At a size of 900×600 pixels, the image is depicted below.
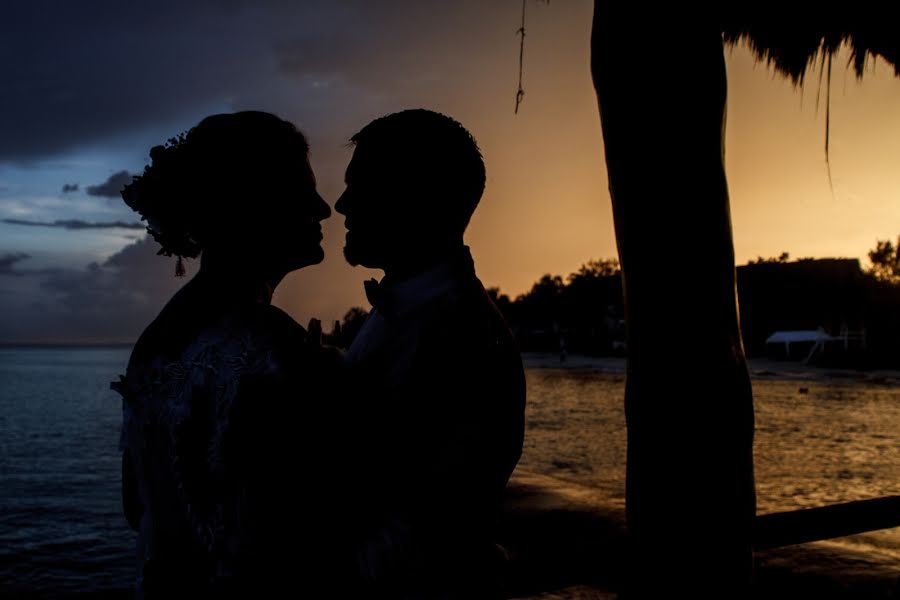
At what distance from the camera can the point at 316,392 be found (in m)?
1.23

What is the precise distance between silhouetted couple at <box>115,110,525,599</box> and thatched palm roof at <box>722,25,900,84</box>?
4356 millimetres

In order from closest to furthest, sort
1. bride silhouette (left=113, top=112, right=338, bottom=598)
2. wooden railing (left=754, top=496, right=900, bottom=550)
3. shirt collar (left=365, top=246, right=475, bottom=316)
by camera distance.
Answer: bride silhouette (left=113, top=112, right=338, bottom=598), shirt collar (left=365, top=246, right=475, bottom=316), wooden railing (left=754, top=496, right=900, bottom=550)

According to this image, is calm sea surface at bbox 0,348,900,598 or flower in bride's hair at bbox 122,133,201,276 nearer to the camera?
flower in bride's hair at bbox 122,133,201,276

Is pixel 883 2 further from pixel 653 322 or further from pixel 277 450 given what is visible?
pixel 277 450

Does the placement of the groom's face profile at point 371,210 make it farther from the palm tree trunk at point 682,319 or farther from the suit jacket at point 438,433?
the palm tree trunk at point 682,319

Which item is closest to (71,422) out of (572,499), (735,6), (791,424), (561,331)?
(791,424)

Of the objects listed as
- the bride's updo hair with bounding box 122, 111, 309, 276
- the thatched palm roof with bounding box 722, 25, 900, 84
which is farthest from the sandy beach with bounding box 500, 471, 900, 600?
the thatched palm roof with bounding box 722, 25, 900, 84

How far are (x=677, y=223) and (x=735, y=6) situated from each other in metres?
2.52

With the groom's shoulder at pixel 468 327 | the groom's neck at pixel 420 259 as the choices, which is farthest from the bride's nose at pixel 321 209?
the groom's shoulder at pixel 468 327

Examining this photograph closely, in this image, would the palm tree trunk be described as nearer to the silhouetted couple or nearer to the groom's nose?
the silhouetted couple

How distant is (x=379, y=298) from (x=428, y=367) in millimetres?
184

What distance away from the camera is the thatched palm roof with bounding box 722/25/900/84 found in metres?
4.94

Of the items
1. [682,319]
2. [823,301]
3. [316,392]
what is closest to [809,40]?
[682,319]

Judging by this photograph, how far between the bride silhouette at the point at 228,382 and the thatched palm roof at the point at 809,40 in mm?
4482
